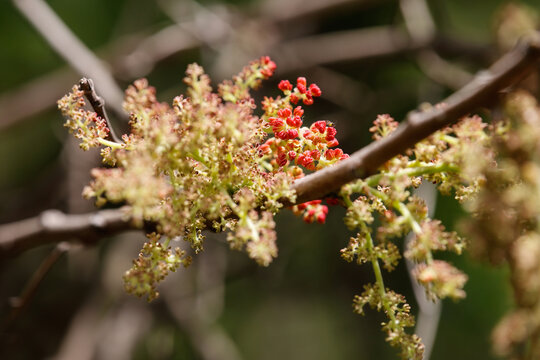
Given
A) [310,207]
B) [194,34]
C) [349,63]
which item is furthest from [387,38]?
[310,207]

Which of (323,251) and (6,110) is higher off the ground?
(6,110)

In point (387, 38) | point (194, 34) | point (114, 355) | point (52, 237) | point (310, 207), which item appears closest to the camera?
point (310, 207)

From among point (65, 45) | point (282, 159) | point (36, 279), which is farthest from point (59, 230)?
point (65, 45)

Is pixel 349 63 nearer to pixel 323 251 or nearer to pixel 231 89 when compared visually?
pixel 323 251

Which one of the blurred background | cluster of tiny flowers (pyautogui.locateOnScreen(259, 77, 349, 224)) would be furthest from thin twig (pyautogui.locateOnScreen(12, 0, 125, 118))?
cluster of tiny flowers (pyautogui.locateOnScreen(259, 77, 349, 224))

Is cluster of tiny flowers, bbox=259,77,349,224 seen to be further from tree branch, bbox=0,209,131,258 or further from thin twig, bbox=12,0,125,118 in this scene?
thin twig, bbox=12,0,125,118

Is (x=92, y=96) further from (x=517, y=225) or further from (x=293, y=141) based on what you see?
(x=517, y=225)
